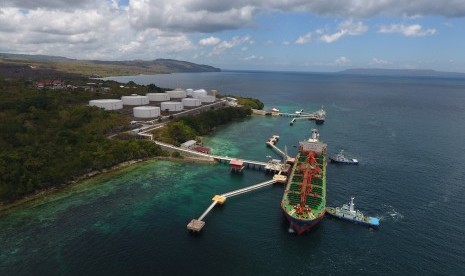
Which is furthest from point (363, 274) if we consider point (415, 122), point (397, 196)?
point (415, 122)

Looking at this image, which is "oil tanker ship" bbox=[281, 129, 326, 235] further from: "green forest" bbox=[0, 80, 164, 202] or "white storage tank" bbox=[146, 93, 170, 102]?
"white storage tank" bbox=[146, 93, 170, 102]

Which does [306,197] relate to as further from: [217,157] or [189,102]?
[189,102]

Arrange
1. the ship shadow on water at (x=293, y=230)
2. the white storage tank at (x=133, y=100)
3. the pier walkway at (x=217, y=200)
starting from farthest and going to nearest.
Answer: the white storage tank at (x=133, y=100), the ship shadow on water at (x=293, y=230), the pier walkway at (x=217, y=200)

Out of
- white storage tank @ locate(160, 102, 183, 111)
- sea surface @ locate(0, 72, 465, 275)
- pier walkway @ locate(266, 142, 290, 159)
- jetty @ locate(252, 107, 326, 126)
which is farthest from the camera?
jetty @ locate(252, 107, 326, 126)

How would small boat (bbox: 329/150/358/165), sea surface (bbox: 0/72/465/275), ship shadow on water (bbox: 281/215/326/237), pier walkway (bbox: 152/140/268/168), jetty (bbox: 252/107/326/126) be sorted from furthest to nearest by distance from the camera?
jetty (bbox: 252/107/326/126) → small boat (bbox: 329/150/358/165) → pier walkway (bbox: 152/140/268/168) → ship shadow on water (bbox: 281/215/326/237) → sea surface (bbox: 0/72/465/275)

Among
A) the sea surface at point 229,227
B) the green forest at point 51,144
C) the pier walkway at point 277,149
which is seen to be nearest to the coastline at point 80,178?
the green forest at point 51,144

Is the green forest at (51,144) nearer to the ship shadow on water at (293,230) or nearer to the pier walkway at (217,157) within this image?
the pier walkway at (217,157)

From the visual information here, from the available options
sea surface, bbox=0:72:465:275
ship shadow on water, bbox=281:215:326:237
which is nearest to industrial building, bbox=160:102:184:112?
sea surface, bbox=0:72:465:275
